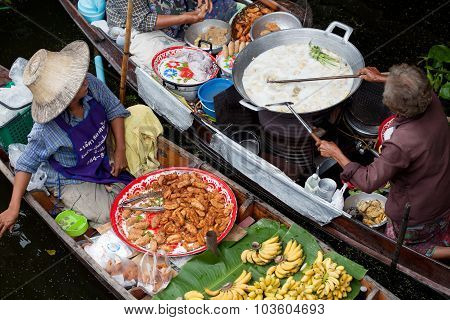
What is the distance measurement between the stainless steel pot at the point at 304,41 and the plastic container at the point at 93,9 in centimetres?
238

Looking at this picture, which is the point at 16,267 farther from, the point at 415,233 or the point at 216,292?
the point at 415,233

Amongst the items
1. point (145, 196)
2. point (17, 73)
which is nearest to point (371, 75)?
point (145, 196)

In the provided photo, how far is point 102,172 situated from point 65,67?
114cm

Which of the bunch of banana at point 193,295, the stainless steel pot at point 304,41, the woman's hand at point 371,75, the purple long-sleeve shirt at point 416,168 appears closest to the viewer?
the purple long-sleeve shirt at point 416,168

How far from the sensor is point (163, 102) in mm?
5777

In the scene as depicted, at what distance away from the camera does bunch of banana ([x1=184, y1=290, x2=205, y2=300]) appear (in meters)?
3.93

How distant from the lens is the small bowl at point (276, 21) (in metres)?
6.01

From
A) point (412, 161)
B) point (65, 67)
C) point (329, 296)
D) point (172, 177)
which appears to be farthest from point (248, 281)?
point (65, 67)

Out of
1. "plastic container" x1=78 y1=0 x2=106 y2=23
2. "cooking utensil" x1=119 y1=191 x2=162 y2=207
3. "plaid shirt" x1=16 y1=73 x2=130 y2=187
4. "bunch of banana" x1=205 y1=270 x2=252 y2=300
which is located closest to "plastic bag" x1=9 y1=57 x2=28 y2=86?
"plaid shirt" x1=16 y1=73 x2=130 y2=187

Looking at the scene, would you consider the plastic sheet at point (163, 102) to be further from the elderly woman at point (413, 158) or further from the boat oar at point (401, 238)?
the boat oar at point (401, 238)

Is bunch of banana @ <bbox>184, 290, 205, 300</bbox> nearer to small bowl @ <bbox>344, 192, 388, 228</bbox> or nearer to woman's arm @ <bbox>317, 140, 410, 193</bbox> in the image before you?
woman's arm @ <bbox>317, 140, 410, 193</bbox>

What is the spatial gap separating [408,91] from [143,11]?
361cm

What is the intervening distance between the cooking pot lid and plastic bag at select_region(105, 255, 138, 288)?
8.67 ft

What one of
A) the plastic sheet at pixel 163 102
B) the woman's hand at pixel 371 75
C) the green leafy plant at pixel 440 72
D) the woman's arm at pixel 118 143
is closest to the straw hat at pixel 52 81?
the woman's arm at pixel 118 143
